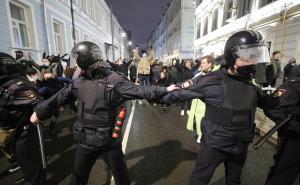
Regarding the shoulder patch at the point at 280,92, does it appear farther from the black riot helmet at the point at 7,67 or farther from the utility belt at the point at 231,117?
the black riot helmet at the point at 7,67

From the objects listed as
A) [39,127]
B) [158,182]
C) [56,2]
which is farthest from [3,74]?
[56,2]

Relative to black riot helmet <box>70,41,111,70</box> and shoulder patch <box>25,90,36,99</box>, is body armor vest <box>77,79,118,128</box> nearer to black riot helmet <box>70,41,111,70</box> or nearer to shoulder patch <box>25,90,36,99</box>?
black riot helmet <box>70,41,111,70</box>

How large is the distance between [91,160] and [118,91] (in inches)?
32.2

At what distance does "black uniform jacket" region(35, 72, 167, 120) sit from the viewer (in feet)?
6.73

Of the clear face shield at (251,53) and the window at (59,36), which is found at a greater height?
the window at (59,36)

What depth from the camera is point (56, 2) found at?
478 inches

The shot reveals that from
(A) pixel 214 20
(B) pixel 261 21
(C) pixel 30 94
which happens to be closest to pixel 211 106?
(C) pixel 30 94

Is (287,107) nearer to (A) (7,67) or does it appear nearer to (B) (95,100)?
(B) (95,100)

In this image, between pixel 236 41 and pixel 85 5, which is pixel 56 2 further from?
pixel 236 41

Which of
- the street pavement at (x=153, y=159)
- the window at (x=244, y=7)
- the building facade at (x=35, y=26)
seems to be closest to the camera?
the street pavement at (x=153, y=159)

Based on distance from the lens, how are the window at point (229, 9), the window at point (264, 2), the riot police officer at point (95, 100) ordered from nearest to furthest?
the riot police officer at point (95, 100) → the window at point (264, 2) → the window at point (229, 9)

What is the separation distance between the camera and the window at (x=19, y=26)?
832 cm

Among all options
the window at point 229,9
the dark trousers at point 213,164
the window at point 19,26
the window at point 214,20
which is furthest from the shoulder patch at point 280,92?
the window at point 214,20

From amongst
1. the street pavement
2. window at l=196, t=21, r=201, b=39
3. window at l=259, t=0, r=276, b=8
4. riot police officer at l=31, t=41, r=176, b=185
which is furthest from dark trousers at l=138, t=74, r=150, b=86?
window at l=196, t=21, r=201, b=39
